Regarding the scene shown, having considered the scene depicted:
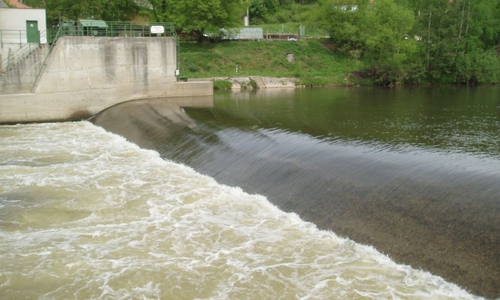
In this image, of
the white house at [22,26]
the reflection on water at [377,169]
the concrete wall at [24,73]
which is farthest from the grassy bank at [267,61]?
the reflection on water at [377,169]

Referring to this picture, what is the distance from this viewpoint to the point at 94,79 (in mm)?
29641

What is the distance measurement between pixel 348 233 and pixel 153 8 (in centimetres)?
4794

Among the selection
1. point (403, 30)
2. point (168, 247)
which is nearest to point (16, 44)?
point (168, 247)

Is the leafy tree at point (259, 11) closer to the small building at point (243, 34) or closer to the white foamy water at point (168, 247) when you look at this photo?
the small building at point (243, 34)

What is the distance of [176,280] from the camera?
9.95 metres

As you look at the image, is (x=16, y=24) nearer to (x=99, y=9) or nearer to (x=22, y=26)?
(x=22, y=26)

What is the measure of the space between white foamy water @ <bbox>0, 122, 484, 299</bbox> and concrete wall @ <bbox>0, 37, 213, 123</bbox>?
1144 cm

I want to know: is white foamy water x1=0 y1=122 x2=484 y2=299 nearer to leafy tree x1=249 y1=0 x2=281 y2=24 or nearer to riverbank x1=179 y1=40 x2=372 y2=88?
riverbank x1=179 y1=40 x2=372 y2=88

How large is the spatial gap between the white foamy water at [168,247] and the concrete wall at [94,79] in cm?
1144

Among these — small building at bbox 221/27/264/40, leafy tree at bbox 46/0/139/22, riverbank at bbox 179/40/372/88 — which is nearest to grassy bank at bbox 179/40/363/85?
riverbank at bbox 179/40/372/88

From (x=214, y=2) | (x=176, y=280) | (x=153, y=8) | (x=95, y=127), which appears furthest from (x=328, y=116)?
(x=153, y=8)

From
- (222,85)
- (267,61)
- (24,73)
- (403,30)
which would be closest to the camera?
(24,73)

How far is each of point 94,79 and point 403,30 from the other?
32.2m

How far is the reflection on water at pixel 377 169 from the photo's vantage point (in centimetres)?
993
